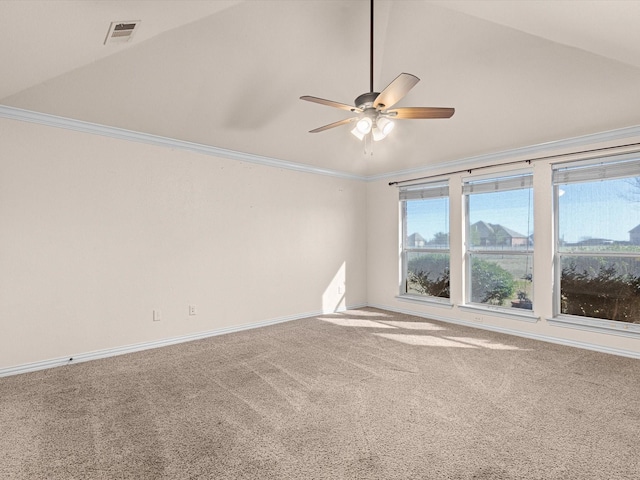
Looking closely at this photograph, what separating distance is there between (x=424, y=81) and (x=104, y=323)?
4.20 m

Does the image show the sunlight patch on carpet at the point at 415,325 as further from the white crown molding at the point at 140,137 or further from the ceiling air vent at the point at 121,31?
the ceiling air vent at the point at 121,31

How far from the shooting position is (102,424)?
245 centimetres

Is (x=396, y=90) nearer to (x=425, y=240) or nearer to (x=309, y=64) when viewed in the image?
(x=309, y=64)

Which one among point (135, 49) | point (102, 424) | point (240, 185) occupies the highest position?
point (135, 49)

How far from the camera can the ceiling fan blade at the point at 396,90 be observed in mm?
2143

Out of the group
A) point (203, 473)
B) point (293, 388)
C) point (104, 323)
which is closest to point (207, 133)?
point (104, 323)

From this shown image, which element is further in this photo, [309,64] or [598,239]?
[598,239]

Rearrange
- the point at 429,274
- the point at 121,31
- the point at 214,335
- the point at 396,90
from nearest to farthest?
the point at 121,31, the point at 396,90, the point at 214,335, the point at 429,274

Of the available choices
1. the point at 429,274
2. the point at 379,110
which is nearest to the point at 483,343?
the point at 429,274

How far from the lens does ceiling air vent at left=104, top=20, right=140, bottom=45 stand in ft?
6.85

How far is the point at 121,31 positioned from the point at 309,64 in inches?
69.5

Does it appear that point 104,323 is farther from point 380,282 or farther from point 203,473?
point 380,282

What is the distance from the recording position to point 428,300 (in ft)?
18.9

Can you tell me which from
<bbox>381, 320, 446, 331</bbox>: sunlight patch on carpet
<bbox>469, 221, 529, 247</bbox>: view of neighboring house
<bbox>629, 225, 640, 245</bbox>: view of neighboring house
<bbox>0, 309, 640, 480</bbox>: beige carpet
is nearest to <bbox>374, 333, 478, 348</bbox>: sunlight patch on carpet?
<bbox>0, 309, 640, 480</bbox>: beige carpet
